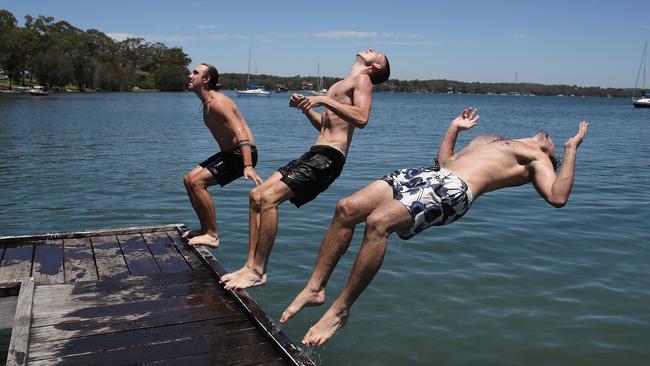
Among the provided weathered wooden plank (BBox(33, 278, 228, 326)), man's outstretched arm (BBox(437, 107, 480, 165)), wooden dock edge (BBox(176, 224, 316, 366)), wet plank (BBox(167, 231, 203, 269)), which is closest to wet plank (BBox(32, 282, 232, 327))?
weathered wooden plank (BBox(33, 278, 228, 326))

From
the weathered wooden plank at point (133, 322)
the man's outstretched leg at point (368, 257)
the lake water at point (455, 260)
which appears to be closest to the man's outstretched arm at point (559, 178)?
the man's outstretched leg at point (368, 257)

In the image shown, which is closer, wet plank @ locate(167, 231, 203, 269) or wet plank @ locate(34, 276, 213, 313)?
wet plank @ locate(34, 276, 213, 313)

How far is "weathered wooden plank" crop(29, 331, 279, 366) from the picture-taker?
→ 13.5 ft

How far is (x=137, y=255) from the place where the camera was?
6777 mm

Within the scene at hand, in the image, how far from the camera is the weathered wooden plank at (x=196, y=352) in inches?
162

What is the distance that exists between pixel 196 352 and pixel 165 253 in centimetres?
276

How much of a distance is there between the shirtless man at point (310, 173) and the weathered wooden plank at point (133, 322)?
0.45m

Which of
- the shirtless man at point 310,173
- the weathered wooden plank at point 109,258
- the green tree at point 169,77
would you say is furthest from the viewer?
the green tree at point 169,77

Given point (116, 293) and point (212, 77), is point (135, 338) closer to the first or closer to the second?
point (116, 293)

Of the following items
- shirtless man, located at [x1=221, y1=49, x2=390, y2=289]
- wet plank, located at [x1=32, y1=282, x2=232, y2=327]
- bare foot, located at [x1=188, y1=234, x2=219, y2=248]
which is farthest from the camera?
bare foot, located at [x1=188, y1=234, x2=219, y2=248]

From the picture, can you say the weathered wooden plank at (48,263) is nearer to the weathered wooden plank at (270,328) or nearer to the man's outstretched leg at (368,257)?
the weathered wooden plank at (270,328)

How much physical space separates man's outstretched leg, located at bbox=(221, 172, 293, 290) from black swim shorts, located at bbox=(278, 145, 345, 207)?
0.08 m

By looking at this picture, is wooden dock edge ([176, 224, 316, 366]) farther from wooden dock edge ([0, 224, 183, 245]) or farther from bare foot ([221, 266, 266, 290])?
wooden dock edge ([0, 224, 183, 245])

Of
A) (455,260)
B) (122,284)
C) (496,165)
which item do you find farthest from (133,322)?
(455,260)
